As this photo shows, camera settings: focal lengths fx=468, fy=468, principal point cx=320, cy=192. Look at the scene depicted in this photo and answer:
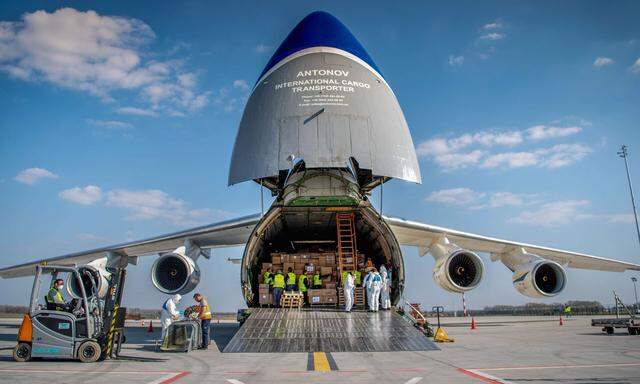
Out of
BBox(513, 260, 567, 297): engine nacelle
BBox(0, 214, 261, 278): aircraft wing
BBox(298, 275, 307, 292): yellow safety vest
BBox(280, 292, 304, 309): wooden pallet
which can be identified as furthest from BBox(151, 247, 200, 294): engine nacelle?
BBox(513, 260, 567, 297): engine nacelle

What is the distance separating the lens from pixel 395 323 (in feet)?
31.7

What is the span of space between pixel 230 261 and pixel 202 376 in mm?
10349

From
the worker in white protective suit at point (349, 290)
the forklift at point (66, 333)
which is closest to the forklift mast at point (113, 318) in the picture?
the forklift at point (66, 333)

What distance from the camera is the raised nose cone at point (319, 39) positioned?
453 inches

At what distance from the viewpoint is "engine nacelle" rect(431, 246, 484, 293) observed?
Result: 1210 centimetres

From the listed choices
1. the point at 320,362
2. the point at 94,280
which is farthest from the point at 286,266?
the point at 320,362

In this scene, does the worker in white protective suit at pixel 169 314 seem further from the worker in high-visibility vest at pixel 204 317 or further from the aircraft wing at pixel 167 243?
the aircraft wing at pixel 167 243

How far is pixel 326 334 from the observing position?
883 centimetres

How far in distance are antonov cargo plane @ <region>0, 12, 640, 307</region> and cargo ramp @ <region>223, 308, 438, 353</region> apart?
1.96 metres

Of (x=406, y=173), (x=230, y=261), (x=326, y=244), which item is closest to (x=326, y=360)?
(x=406, y=173)

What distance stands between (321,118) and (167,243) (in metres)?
6.83

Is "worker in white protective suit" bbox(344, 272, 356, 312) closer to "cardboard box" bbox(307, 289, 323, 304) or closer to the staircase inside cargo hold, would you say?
the staircase inside cargo hold

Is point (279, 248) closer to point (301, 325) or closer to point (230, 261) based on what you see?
point (230, 261)

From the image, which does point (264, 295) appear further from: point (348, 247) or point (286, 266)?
point (348, 247)
